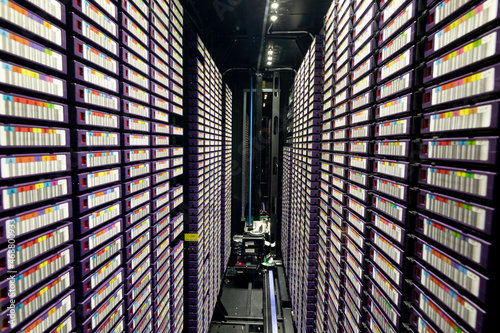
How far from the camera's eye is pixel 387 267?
2262 mm

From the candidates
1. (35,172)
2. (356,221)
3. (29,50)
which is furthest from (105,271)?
(356,221)

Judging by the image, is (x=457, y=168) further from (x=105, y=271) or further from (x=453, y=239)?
(x=105, y=271)

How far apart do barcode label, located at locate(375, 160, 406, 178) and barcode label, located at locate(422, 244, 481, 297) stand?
61 cm

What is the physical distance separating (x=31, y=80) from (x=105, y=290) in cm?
206

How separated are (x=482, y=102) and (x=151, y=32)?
3696 mm

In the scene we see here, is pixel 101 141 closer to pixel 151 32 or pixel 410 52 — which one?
pixel 151 32

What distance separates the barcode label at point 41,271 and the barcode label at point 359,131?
10.3ft

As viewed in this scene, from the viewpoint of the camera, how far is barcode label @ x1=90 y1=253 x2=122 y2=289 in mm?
2306

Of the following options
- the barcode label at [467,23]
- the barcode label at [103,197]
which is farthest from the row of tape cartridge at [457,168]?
the barcode label at [103,197]

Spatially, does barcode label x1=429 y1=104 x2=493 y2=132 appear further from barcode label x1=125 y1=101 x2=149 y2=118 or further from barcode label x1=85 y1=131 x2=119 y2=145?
barcode label x1=125 y1=101 x2=149 y2=118

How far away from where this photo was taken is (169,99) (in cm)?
427

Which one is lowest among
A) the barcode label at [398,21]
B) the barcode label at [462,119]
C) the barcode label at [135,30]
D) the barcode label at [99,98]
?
the barcode label at [462,119]

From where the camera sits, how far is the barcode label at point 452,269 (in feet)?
4.53

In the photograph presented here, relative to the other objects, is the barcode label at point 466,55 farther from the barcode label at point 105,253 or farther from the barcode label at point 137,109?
the barcode label at point 105,253
